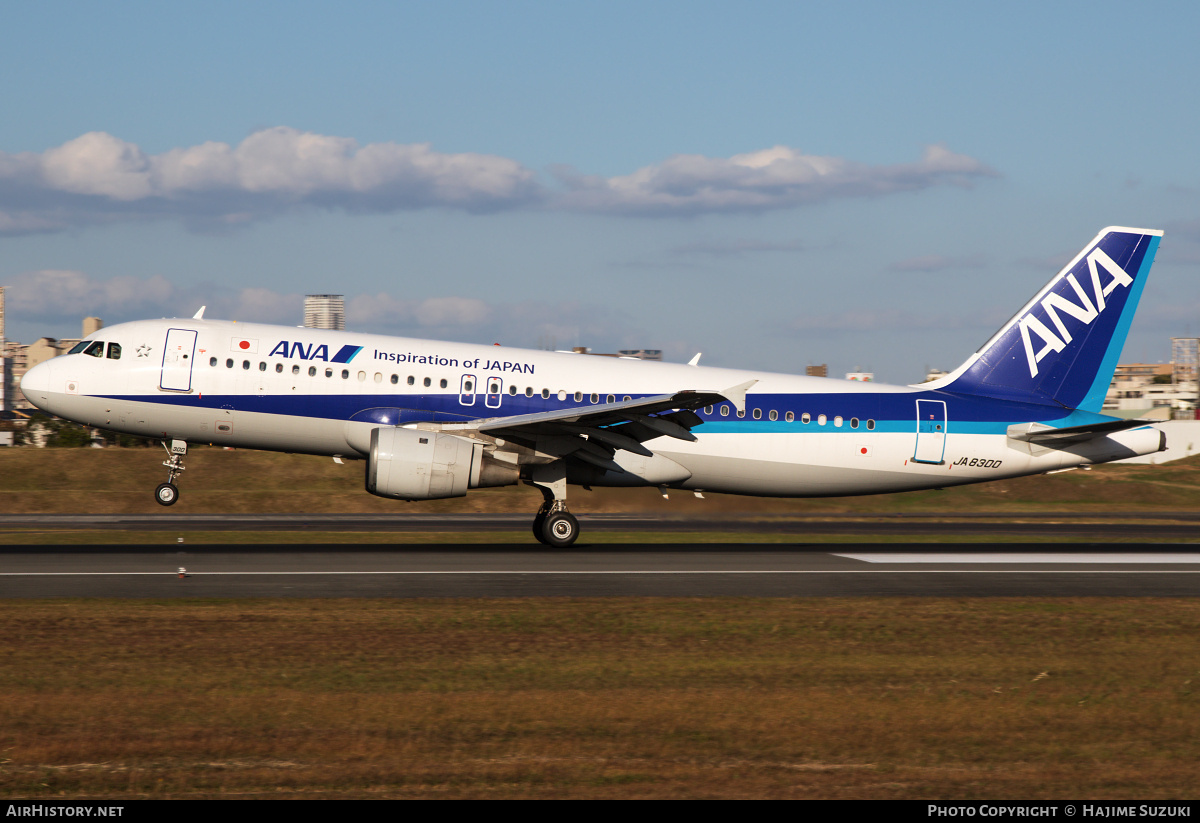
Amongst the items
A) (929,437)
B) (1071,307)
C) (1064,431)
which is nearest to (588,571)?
(929,437)

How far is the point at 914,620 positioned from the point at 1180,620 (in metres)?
3.99

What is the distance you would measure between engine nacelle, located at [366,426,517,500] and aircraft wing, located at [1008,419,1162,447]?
13.7m

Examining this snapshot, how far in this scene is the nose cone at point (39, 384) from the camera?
80.1 ft

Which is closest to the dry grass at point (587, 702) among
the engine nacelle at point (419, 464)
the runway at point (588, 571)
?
the runway at point (588, 571)

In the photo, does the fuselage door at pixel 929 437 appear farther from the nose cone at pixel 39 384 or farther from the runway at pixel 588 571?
the nose cone at pixel 39 384

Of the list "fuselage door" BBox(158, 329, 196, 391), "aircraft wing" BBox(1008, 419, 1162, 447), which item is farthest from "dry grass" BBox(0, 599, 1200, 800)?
"aircraft wing" BBox(1008, 419, 1162, 447)

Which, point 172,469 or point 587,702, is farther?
point 172,469

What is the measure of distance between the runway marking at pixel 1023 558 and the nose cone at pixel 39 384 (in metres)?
18.1

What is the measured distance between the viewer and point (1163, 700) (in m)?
10.9

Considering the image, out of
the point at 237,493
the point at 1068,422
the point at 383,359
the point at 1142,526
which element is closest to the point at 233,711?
the point at 383,359

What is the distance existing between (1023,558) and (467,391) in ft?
42.2

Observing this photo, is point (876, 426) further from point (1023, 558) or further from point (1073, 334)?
point (1073, 334)

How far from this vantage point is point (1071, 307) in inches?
1095
